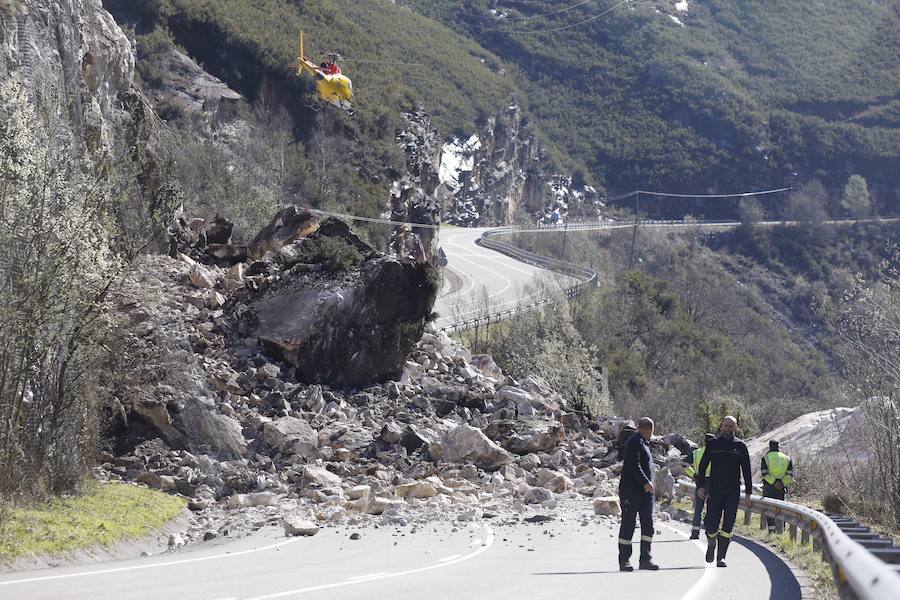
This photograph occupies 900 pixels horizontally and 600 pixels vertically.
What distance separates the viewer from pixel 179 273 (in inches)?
1177

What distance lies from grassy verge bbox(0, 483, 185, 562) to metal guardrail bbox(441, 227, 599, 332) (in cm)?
3378

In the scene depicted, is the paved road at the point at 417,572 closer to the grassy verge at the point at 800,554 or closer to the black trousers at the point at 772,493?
the grassy verge at the point at 800,554

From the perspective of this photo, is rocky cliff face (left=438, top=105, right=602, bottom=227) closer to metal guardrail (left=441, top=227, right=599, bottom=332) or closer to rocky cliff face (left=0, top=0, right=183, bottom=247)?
metal guardrail (left=441, top=227, right=599, bottom=332)

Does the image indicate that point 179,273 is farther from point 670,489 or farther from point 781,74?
point 781,74

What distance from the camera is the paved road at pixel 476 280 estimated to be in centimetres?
5882

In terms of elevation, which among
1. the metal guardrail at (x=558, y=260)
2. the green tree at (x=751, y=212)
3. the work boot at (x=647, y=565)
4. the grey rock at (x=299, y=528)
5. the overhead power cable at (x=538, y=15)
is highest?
the overhead power cable at (x=538, y=15)

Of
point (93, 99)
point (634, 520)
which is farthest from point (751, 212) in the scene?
point (634, 520)

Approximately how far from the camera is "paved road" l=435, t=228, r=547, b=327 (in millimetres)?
58819

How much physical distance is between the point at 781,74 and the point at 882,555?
168 meters

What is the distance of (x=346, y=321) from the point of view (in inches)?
1108

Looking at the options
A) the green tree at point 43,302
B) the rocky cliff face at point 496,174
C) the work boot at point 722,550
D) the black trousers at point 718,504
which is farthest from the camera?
the rocky cliff face at point 496,174

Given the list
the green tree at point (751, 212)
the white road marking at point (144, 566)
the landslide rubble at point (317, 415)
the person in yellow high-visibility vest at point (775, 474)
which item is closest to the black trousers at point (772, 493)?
the person in yellow high-visibility vest at point (775, 474)

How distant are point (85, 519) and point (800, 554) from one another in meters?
9.47

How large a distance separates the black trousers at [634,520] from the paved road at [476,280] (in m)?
38.9
